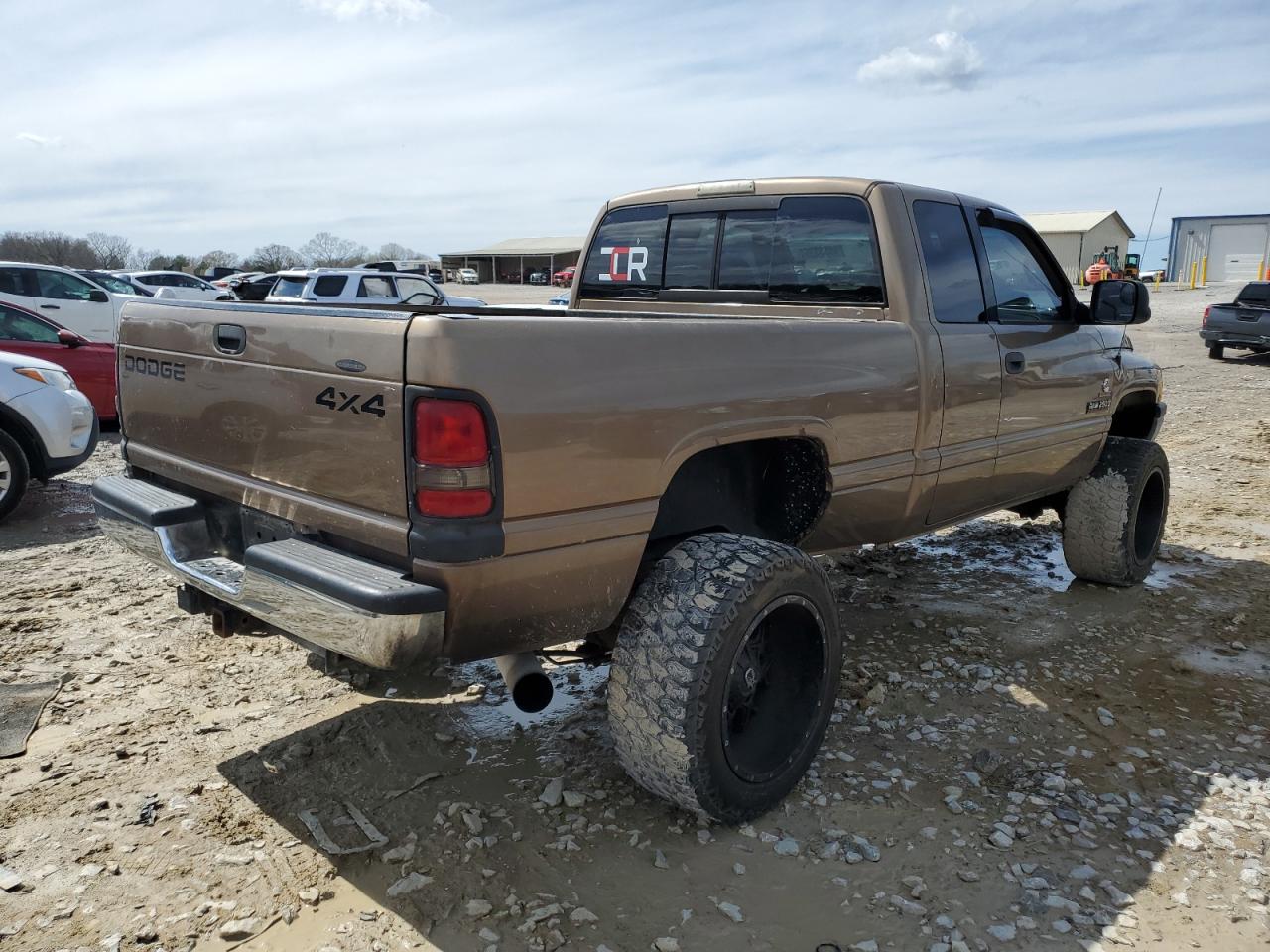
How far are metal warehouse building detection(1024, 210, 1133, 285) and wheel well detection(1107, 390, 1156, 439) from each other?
46837 mm

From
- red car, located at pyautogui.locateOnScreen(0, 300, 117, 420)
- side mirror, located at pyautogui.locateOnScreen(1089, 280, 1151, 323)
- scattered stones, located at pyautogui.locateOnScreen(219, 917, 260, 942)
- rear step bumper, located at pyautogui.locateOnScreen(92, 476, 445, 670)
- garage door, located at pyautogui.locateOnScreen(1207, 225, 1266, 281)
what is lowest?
scattered stones, located at pyautogui.locateOnScreen(219, 917, 260, 942)

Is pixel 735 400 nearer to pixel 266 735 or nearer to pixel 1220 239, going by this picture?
pixel 266 735

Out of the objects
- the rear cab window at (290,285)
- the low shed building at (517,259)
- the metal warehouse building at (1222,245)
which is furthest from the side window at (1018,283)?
the low shed building at (517,259)

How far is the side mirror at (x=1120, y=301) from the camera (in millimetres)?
4434

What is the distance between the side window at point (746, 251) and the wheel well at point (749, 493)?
3.05 feet

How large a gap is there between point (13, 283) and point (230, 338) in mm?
11372

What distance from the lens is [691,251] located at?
4277 millimetres

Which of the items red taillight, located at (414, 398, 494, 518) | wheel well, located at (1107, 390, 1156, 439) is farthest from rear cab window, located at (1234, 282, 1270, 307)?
red taillight, located at (414, 398, 494, 518)

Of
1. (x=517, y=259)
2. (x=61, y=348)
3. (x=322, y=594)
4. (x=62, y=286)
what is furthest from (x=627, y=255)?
(x=517, y=259)

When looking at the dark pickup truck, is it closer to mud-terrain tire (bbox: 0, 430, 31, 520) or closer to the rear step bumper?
mud-terrain tire (bbox: 0, 430, 31, 520)

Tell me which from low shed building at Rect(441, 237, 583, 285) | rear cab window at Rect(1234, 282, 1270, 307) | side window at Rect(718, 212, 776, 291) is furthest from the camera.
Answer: low shed building at Rect(441, 237, 583, 285)

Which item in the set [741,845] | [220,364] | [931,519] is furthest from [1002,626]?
[220,364]

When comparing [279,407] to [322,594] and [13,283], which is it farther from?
[13,283]

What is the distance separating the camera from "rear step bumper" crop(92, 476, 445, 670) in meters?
2.33
